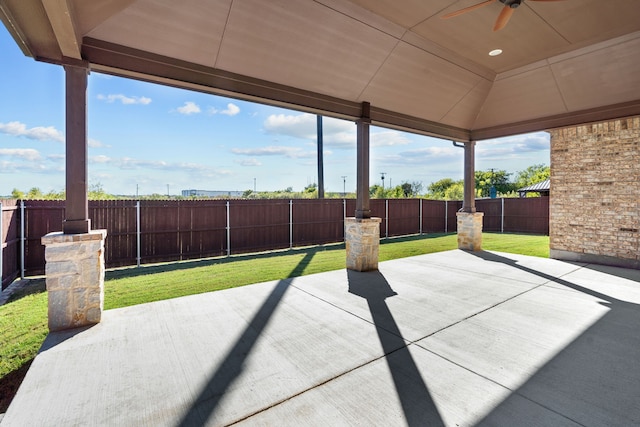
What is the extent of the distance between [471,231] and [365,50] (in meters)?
6.08

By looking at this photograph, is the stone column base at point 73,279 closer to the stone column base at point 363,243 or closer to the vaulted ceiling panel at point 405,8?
the stone column base at point 363,243

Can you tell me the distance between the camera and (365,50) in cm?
515

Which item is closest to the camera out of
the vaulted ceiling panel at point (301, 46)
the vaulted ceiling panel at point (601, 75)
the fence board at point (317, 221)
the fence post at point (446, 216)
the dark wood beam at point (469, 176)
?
the vaulted ceiling panel at point (301, 46)

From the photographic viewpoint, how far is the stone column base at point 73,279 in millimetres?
3529

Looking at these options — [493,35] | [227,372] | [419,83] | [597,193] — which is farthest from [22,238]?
[597,193]

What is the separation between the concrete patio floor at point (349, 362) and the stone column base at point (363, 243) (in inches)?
63.3

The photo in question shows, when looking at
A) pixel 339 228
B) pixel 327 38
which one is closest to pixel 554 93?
pixel 327 38

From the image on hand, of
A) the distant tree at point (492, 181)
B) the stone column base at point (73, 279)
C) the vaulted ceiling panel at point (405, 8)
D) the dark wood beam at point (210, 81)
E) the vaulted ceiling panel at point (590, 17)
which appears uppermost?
the distant tree at point (492, 181)

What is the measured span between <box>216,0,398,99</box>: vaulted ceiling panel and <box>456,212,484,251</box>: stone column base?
17.8ft

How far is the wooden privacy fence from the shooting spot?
6.38 metres

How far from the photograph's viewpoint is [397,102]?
6578mm

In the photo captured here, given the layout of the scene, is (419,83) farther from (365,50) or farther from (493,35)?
(365,50)

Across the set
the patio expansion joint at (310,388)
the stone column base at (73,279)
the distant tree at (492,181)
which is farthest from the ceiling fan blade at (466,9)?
the distant tree at (492,181)

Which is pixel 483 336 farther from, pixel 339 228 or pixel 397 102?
pixel 339 228
